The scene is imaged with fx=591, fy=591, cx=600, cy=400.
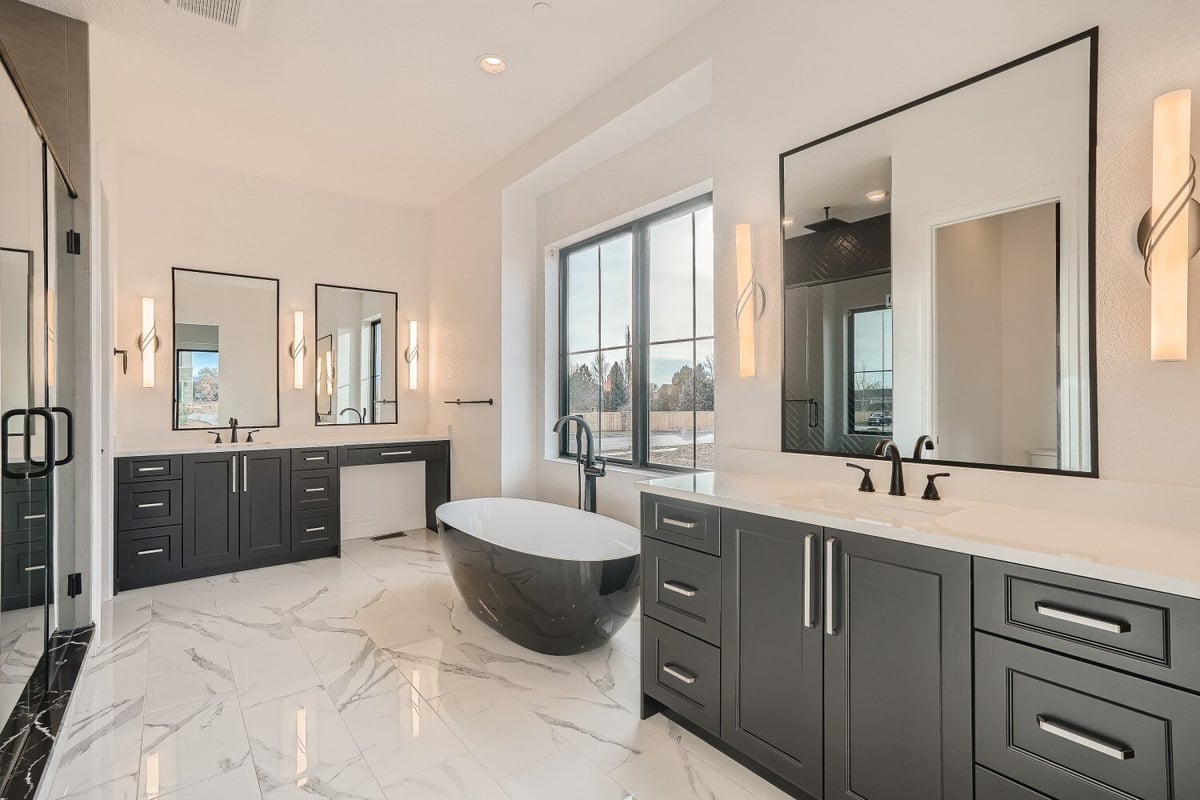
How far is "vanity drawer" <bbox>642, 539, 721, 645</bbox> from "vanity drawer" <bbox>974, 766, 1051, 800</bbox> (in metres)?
0.75

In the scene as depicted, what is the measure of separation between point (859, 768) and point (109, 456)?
13.2 ft

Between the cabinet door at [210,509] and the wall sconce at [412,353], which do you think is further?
the wall sconce at [412,353]

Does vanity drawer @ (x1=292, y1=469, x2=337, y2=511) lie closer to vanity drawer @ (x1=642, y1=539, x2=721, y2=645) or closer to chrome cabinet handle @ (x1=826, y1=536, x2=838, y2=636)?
vanity drawer @ (x1=642, y1=539, x2=721, y2=645)

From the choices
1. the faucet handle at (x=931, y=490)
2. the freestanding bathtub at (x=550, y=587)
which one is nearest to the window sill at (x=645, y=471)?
the freestanding bathtub at (x=550, y=587)

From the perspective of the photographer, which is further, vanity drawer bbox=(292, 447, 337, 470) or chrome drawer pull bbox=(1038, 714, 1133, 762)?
vanity drawer bbox=(292, 447, 337, 470)

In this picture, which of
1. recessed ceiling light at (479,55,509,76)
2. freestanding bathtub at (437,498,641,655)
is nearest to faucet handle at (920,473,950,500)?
freestanding bathtub at (437,498,641,655)

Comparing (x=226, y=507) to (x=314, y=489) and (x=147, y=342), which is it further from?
(x=147, y=342)

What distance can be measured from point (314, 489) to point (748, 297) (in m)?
3.44

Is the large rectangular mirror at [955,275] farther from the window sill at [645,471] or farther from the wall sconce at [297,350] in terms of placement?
the wall sconce at [297,350]

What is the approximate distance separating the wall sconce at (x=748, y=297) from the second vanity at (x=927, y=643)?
586 mm

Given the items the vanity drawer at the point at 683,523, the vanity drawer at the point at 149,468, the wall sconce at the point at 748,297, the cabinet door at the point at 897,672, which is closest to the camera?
the cabinet door at the point at 897,672

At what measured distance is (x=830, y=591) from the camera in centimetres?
158

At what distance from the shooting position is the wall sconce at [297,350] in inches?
185

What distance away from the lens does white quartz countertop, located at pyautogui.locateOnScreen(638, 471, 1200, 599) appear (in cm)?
113
